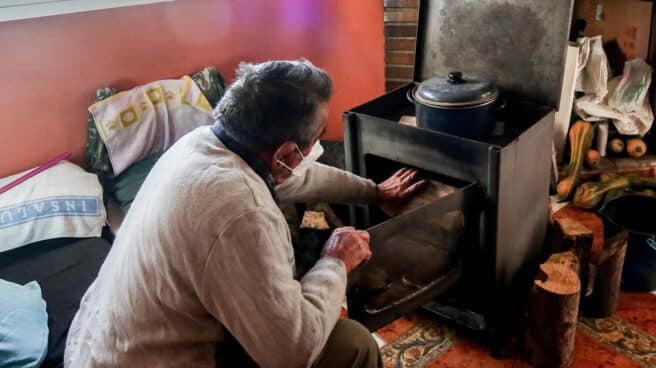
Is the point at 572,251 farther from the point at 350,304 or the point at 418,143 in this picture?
the point at 350,304

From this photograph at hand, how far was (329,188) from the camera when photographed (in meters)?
1.61

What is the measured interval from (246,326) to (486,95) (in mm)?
897

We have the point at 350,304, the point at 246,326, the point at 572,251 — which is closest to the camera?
the point at 246,326

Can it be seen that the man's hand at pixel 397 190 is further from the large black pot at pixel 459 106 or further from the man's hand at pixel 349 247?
the man's hand at pixel 349 247

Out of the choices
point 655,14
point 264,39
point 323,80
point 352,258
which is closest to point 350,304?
point 352,258

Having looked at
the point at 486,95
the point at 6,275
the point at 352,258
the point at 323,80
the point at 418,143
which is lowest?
the point at 6,275

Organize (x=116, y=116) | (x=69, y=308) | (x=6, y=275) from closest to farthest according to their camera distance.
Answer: (x=69, y=308) → (x=6, y=275) → (x=116, y=116)

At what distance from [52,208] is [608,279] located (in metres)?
1.75

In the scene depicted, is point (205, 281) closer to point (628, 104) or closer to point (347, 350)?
point (347, 350)

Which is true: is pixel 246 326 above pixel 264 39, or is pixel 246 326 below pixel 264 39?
below

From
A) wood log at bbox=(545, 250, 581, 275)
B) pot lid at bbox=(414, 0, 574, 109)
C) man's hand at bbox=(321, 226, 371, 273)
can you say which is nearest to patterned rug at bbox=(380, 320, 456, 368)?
wood log at bbox=(545, 250, 581, 275)

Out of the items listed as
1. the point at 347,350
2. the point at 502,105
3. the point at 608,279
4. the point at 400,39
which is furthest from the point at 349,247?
the point at 400,39

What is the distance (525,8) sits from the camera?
5.41ft

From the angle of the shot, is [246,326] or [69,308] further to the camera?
[69,308]
